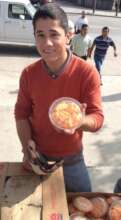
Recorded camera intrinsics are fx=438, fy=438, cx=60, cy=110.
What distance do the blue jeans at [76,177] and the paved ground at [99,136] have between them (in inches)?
82.7

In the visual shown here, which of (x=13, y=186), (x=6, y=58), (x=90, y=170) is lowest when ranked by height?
(x=6, y=58)

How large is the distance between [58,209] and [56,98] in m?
0.75

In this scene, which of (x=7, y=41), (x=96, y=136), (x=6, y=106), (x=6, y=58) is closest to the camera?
(x=96, y=136)

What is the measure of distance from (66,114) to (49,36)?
1.66ft

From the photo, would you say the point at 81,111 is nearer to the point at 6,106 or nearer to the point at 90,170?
the point at 90,170

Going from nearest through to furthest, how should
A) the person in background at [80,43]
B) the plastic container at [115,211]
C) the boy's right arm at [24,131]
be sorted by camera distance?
the plastic container at [115,211]
the boy's right arm at [24,131]
the person in background at [80,43]

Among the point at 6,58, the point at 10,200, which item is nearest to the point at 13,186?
the point at 10,200

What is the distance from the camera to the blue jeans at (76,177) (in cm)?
319

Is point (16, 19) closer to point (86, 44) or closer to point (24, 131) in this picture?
point (86, 44)

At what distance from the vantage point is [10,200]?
103 inches

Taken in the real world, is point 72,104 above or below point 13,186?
above

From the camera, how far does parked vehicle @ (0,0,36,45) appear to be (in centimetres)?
1365

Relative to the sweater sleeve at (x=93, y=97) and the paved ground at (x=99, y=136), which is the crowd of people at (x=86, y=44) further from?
the sweater sleeve at (x=93, y=97)

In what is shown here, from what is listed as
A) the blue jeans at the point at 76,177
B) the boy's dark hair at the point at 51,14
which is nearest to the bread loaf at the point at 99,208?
the blue jeans at the point at 76,177
